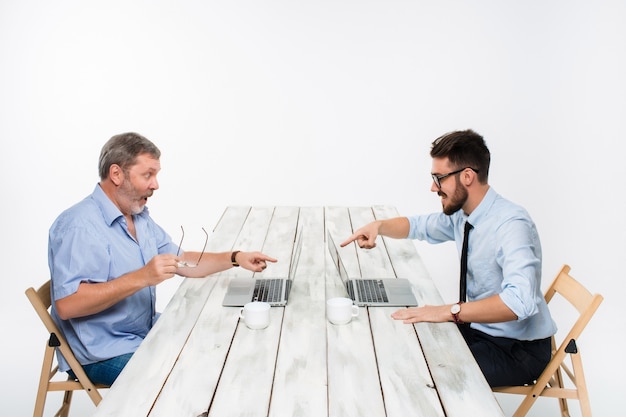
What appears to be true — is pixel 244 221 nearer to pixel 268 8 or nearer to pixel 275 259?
pixel 275 259

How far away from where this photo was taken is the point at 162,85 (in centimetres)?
550

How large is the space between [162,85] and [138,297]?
3.12 m

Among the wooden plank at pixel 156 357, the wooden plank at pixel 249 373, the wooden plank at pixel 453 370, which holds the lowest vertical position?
the wooden plank at pixel 156 357

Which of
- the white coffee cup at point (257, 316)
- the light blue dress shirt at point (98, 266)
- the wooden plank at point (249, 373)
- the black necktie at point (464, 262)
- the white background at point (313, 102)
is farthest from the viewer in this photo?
the white background at point (313, 102)

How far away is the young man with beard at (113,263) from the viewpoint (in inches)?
93.4

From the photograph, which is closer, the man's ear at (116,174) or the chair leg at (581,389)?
Result: the chair leg at (581,389)

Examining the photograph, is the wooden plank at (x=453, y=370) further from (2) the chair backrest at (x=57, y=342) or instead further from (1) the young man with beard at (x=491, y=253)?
(2) the chair backrest at (x=57, y=342)

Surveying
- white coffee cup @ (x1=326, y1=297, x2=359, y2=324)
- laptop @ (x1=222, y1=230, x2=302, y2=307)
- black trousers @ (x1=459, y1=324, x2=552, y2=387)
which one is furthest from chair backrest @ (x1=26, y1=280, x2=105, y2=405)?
black trousers @ (x1=459, y1=324, x2=552, y2=387)

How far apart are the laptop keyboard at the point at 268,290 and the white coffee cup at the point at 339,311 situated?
9.8 inches

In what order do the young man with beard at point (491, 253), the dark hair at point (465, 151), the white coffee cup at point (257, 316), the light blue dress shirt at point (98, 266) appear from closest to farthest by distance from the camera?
the white coffee cup at point (257, 316), the light blue dress shirt at point (98, 266), the young man with beard at point (491, 253), the dark hair at point (465, 151)

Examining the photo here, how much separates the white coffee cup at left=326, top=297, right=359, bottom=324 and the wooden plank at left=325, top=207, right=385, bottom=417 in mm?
19

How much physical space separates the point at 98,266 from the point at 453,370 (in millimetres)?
1269

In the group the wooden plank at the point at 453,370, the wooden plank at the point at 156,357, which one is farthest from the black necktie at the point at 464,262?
the wooden plank at the point at 156,357

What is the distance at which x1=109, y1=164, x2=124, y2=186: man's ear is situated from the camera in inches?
103
